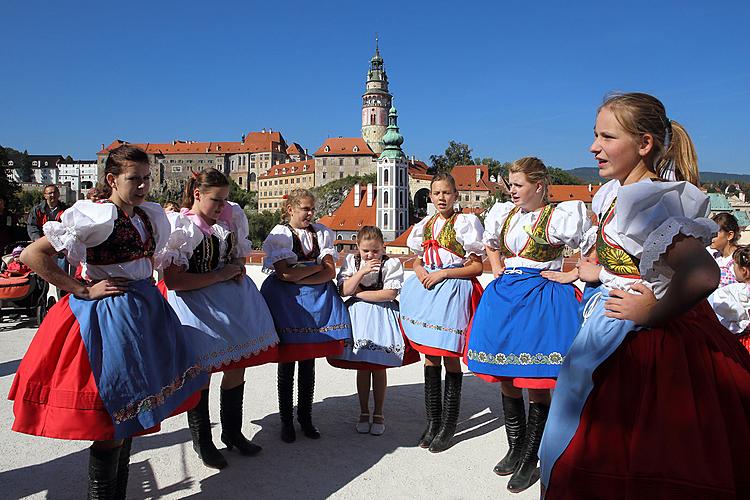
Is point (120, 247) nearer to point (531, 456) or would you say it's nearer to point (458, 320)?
point (458, 320)

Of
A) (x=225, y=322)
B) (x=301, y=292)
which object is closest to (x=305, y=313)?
(x=301, y=292)

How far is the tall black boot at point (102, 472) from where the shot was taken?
2.75m

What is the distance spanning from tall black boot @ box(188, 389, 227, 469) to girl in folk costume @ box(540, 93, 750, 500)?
250 cm

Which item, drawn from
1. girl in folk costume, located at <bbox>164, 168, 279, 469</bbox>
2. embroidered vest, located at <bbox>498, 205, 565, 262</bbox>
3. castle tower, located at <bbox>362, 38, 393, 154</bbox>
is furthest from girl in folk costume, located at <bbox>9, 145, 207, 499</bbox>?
castle tower, located at <bbox>362, 38, 393, 154</bbox>

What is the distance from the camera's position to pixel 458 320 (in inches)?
160

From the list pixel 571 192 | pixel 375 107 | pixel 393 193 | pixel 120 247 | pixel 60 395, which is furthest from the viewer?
pixel 375 107

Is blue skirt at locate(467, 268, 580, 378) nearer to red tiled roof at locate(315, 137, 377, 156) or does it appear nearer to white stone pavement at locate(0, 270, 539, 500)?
white stone pavement at locate(0, 270, 539, 500)

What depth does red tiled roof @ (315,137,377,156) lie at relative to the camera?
99312 millimetres

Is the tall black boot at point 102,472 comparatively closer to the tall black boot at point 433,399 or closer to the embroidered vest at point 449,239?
the tall black boot at point 433,399

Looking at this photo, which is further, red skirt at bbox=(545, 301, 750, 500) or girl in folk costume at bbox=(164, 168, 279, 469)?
girl in folk costume at bbox=(164, 168, 279, 469)

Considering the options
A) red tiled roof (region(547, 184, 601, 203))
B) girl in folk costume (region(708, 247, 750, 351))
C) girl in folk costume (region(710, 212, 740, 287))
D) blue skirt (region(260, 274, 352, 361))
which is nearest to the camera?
girl in folk costume (region(708, 247, 750, 351))

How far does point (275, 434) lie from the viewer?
4.52 m

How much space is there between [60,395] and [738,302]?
4.19 meters

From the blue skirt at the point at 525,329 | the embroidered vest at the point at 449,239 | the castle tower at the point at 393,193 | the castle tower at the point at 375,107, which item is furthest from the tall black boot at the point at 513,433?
the castle tower at the point at 375,107
